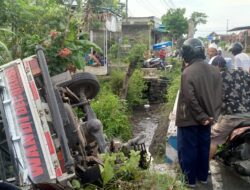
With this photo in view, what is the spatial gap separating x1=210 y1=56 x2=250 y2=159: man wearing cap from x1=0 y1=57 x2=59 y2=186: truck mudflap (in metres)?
2.90

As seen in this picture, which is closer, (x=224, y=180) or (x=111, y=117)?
(x=224, y=180)

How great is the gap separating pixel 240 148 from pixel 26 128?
3297 millimetres

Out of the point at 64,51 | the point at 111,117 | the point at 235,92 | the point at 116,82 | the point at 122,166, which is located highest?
the point at 64,51

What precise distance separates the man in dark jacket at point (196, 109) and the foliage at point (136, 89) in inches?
390

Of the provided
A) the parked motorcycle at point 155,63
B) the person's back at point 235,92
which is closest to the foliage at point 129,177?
the person's back at point 235,92

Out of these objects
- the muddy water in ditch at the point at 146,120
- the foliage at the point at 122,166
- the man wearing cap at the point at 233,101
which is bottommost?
the muddy water in ditch at the point at 146,120

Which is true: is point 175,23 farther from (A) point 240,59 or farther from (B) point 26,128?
(B) point 26,128

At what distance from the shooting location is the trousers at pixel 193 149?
15.1 feet

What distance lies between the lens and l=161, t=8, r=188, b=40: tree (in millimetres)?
42188

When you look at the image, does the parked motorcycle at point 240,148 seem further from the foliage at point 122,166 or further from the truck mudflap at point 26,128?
the truck mudflap at point 26,128

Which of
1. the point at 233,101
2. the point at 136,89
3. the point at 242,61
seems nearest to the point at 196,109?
the point at 233,101

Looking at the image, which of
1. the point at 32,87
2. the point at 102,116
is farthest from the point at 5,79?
the point at 102,116

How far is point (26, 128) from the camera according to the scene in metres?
2.76

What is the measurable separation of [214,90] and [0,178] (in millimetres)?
2776
